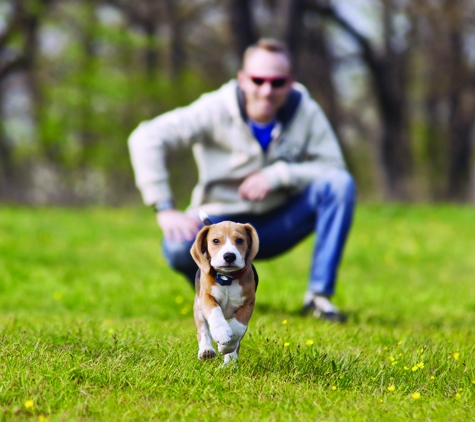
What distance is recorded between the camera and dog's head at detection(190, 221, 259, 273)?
2.42 m

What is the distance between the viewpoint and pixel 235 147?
451 cm

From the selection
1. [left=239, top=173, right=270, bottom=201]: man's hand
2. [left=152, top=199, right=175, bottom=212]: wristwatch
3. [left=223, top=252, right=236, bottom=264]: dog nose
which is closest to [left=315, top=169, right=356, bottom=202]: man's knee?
[left=239, top=173, right=270, bottom=201]: man's hand

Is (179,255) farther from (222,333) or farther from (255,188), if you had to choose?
(222,333)

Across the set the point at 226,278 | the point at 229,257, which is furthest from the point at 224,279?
the point at 229,257

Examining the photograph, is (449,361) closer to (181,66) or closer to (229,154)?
(229,154)

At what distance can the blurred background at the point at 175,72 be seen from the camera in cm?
1706

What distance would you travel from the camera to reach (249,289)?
2.58 meters

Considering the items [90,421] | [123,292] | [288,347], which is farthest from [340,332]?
[123,292]

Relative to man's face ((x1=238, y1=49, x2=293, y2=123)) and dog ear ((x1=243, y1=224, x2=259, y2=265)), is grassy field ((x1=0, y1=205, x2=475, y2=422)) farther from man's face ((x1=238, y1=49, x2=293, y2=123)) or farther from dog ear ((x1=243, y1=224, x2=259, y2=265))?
man's face ((x1=238, y1=49, x2=293, y2=123))

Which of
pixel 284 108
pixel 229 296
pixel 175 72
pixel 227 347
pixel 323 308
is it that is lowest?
pixel 323 308

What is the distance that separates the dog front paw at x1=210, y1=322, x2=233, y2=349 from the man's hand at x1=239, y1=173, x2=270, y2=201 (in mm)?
1820

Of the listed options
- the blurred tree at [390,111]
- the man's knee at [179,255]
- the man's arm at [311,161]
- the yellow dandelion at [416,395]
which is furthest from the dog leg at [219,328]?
the blurred tree at [390,111]

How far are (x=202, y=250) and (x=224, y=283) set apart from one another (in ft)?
0.51

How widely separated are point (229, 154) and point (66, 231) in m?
5.64
